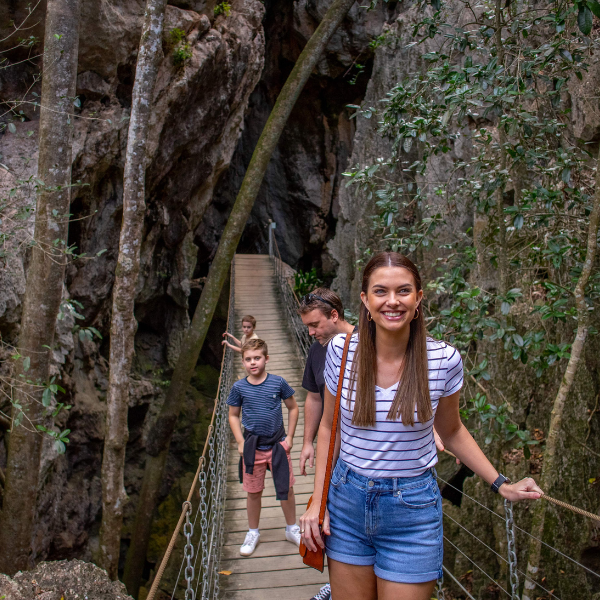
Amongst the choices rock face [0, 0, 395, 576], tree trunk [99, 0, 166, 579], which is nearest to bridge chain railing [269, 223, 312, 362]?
rock face [0, 0, 395, 576]

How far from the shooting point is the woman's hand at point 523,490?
4.44ft

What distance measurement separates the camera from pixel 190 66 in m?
6.62

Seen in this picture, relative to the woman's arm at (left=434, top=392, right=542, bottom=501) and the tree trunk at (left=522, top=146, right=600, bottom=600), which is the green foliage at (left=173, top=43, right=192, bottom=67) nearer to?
the tree trunk at (left=522, top=146, right=600, bottom=600)

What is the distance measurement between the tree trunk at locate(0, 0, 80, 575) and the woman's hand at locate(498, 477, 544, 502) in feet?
9.96

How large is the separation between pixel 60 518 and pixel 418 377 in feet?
18.6

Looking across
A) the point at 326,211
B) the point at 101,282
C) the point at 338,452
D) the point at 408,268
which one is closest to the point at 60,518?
the point at 101,282

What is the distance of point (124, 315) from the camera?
421cm

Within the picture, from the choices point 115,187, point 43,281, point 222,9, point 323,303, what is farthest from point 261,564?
point 222,9

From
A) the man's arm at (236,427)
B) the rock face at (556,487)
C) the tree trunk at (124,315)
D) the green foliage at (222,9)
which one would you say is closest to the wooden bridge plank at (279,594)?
the man's arm at (236,427)

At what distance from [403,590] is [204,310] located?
201 inches

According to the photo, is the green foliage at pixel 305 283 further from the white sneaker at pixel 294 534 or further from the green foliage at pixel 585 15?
the green foliage at pixel 585 15

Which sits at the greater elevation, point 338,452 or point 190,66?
point 190,66

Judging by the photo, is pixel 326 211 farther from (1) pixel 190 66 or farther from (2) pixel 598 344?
(2) pixel 598 344

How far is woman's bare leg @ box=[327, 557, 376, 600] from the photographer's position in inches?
52.7
